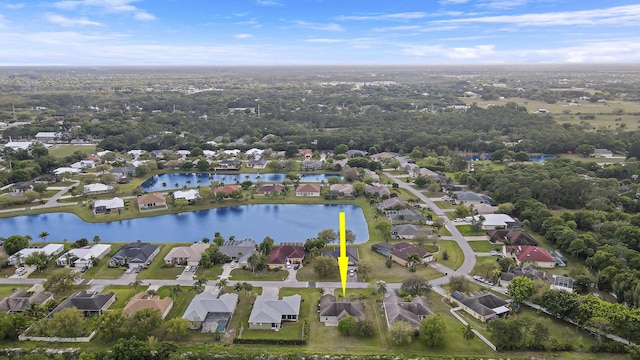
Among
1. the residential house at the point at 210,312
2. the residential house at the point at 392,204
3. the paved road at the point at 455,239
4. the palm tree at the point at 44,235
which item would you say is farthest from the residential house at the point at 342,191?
the palm tree at the point at 44,235

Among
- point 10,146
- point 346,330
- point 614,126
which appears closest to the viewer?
point 346,330

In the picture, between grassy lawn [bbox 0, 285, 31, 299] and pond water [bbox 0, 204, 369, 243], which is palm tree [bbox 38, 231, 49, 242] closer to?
pond water [bbox 0, 204, 369, 243]

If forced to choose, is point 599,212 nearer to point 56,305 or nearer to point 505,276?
point 505,276

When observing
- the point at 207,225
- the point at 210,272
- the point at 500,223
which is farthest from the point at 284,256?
the point at 500,223

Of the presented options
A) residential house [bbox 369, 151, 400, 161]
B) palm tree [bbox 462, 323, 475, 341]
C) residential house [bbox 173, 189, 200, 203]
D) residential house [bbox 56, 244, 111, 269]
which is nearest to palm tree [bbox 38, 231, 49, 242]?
residential house [bbox 56, 244, 111, 269]

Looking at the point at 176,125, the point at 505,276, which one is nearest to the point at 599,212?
the point at 505,276

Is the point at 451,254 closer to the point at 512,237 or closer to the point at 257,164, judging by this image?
the point at 512,237
